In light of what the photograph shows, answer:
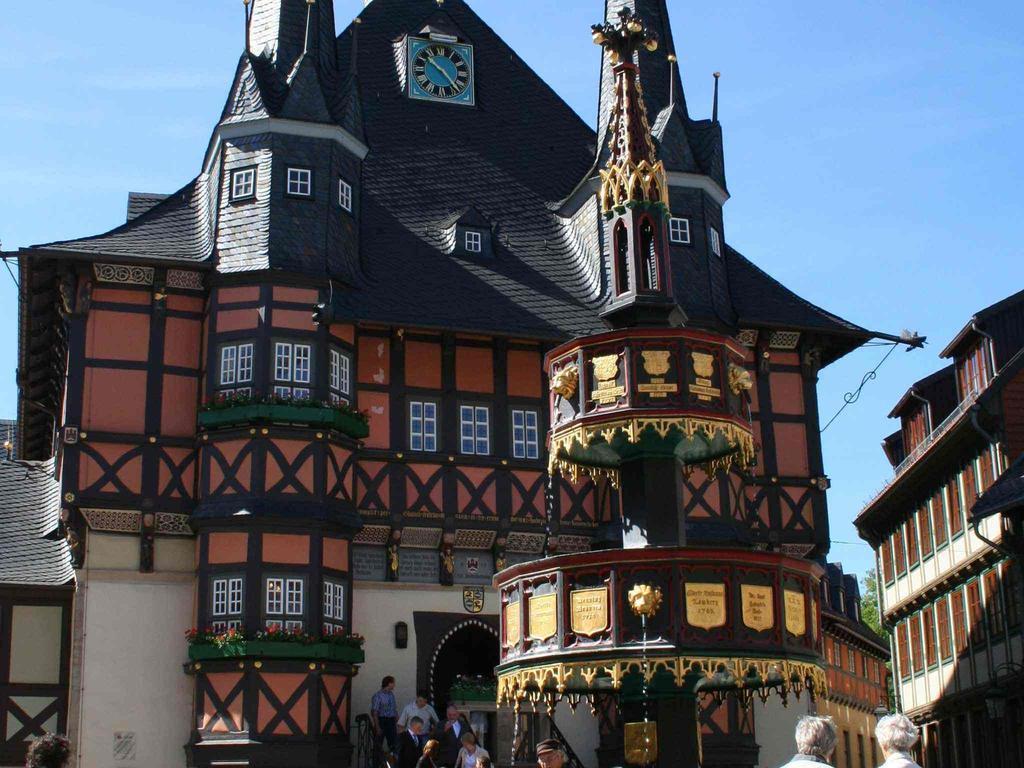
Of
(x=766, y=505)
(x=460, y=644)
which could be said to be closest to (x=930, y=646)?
(x=766, y=505)

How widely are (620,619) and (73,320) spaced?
1742 centimetres

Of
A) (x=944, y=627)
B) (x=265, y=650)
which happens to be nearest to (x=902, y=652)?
(x=944, y=627)

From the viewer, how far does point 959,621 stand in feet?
116

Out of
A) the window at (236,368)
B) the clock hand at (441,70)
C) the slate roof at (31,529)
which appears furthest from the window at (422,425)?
the clock hand at (441,70)

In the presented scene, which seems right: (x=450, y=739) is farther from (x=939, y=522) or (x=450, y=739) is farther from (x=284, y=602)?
(x=939, y=522)

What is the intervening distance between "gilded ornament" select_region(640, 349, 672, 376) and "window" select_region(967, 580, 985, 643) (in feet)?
65.1

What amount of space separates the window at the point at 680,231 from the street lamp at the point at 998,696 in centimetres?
1033

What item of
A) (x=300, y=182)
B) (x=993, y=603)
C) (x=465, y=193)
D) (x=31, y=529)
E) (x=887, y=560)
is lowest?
(x=993, y=603)

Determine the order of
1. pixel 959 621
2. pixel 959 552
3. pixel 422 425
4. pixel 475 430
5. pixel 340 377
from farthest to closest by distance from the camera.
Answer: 1. pixel 959 621
2. pixel 959 552
3. pixel 475 430
4. pixel 422 425
5. pixel 340 377

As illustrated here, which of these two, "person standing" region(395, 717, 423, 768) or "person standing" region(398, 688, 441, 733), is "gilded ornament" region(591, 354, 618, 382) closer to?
"person standing" region(395, 717, 423, 768)

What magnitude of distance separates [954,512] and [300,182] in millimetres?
15723

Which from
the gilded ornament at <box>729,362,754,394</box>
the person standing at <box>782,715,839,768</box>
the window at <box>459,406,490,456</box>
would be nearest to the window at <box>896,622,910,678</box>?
the window at <box>459,406,490,456</box>

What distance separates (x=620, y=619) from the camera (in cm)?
1514

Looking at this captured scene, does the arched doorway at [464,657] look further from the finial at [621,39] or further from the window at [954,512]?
the finial at [621,39]
